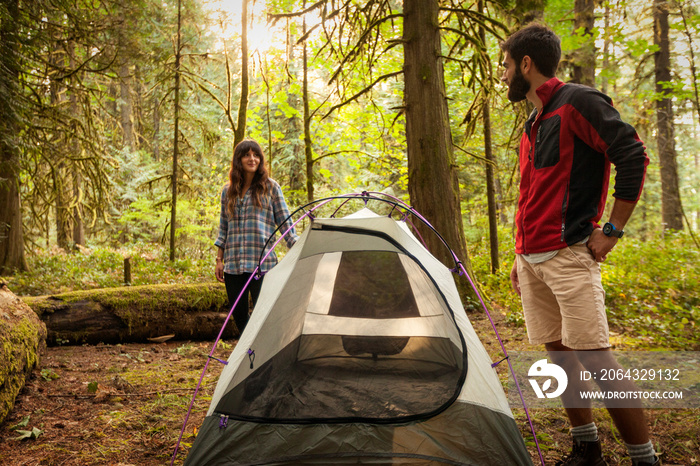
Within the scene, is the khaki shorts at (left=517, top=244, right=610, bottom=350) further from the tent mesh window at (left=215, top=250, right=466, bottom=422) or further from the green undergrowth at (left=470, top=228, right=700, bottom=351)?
the green undergrowth at (left=470, top=228, right=700, bottom=351)

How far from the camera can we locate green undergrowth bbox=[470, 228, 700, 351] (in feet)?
12.3

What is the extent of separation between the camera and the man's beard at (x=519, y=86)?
6.64 ft

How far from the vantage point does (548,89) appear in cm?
196

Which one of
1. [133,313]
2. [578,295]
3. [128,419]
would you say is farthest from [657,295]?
[133,313]

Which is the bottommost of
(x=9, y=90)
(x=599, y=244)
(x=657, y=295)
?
(x=657, y=295)

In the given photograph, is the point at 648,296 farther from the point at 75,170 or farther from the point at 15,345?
the point at 75,170

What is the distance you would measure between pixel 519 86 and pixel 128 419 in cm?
316

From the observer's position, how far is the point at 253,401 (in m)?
2.66

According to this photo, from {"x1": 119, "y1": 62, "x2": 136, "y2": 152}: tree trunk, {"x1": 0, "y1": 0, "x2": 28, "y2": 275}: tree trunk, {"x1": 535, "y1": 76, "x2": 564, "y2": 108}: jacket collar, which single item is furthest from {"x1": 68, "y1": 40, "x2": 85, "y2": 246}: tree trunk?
{"x1": 535, "y1": 76, "x2": 564, "y2": 108}: jacket collar

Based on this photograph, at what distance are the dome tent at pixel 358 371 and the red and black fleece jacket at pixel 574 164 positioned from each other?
2.88 ft

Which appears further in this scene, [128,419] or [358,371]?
[358,371]

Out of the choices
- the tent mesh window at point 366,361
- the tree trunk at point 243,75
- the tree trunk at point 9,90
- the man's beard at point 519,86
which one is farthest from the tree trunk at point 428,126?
the tree trunk at point 9,90

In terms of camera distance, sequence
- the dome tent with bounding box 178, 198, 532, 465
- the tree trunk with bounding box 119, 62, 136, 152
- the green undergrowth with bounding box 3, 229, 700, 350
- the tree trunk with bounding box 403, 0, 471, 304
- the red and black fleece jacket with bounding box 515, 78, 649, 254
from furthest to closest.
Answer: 1. the tree trunk with bounding box 119, 62, 136, 152
2. the tree trunk with bounding box 403, 0, 471, 304
3. the green undergrowth with bounding box 3, 229, 700, 350
4. the dome tent with bounding box 178, 198, 532, 465
5. the red and black fleece jacket with bounding box 515, 78, 649, 254

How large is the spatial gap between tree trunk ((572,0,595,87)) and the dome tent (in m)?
5.74
